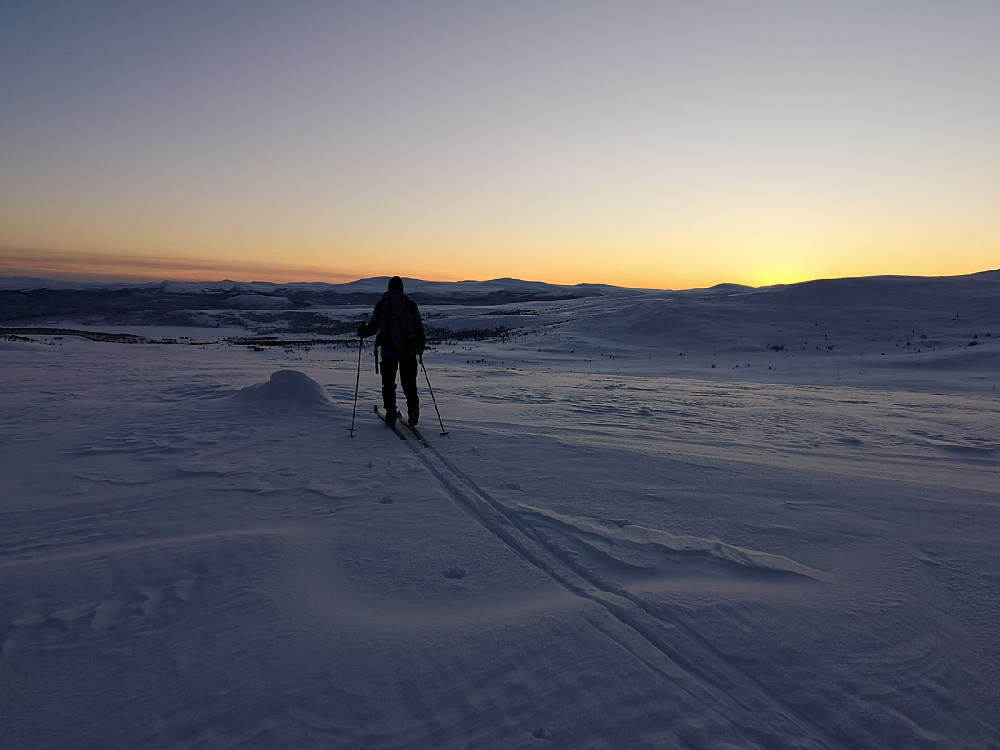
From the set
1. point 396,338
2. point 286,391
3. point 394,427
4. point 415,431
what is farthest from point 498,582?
point 286,391

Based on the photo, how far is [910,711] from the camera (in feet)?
7.43

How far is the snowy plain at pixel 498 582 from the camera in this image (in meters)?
2.24

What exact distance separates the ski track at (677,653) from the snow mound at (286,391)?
6.12m

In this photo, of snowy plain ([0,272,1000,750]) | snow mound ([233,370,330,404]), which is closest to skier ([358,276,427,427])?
snowy plain ([0,272,1000,750])

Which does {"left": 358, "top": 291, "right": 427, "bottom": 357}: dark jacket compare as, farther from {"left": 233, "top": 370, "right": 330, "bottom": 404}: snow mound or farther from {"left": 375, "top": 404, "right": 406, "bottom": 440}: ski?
{"left": 233, "top": 370, "right": 330, "bottom": 404}: snow mound

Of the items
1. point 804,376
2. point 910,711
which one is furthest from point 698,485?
point 804,376

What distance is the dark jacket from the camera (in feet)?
26.6

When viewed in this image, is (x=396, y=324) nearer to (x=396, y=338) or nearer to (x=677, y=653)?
(x=396, y=338)

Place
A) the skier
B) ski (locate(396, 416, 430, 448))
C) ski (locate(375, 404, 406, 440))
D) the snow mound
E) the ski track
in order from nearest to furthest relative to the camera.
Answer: the ski track < ski (locate(396, 416, 430, 448)) < ski (locate(375, 404, 406, 440)) < the skier < the snow mound

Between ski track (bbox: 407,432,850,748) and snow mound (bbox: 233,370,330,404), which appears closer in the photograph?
ski track (bbox: 407,432,850,748)

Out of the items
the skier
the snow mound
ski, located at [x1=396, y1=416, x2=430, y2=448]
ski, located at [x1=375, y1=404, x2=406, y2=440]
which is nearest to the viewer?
ski, located at [x1=396, y1=416, x2=430, y2=448]

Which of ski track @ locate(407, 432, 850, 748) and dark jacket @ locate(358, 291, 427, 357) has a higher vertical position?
dark jacket @ locate(358, 291, 427, 357)

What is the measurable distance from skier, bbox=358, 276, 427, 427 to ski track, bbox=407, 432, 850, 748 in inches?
171

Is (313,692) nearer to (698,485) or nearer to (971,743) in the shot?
(971,743)
